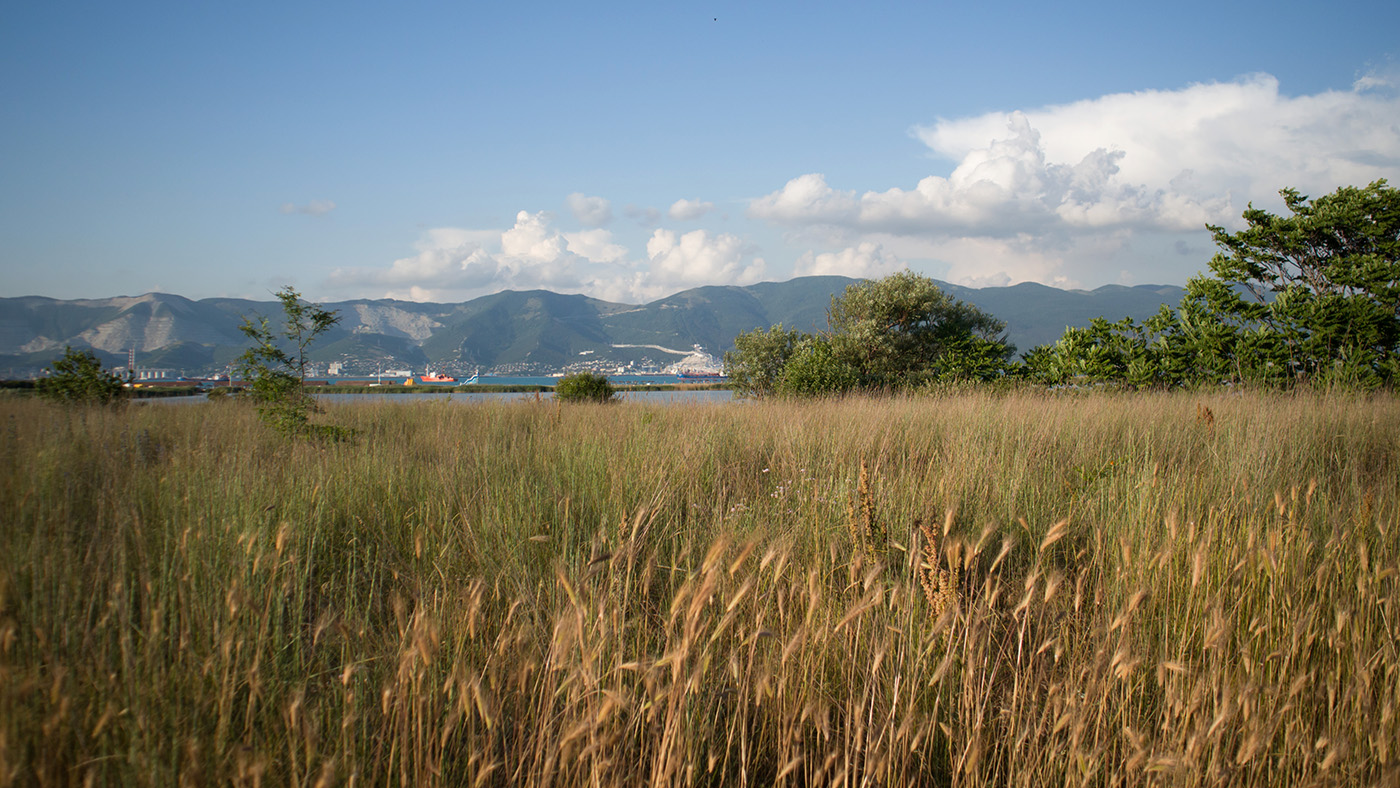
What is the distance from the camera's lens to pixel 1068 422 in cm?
600

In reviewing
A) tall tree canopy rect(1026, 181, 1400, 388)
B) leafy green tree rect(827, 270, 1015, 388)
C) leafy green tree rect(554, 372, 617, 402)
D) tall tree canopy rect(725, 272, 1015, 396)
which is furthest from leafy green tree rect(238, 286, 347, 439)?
leafy green tree rect(827, 270, 1015, 388)

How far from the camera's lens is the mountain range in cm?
2653

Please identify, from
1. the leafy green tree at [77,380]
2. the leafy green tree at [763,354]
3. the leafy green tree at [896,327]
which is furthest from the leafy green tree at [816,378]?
the leafy green tree at [77,380]

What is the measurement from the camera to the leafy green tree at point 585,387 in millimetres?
13273

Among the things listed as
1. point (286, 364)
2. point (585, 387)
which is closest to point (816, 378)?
point (585, 387)

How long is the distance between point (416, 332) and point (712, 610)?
21268 centimetres

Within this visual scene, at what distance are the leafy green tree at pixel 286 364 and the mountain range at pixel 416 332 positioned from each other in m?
0.23

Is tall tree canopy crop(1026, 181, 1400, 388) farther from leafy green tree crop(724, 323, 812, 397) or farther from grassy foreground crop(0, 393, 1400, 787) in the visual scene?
leafy green tree crop(724, 323, 812, 397)

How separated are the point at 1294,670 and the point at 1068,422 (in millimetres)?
4444

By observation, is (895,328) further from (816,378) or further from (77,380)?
(77,380)

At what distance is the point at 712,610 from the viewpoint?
2.12 meters

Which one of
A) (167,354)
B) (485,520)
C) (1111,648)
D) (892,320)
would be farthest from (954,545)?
(167,354)

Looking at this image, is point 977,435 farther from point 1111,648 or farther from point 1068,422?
point 1111,648

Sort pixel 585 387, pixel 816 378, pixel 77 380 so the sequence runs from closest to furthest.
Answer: pixel 77 380 < pixel 816 378 < pixel 585 387
